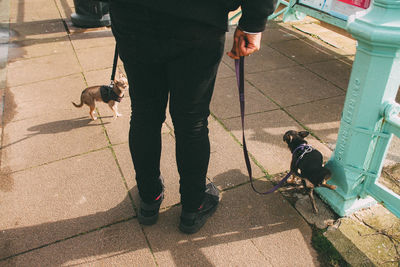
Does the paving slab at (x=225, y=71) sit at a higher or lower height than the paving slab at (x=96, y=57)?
lower

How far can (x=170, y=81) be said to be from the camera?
1764 millimetres

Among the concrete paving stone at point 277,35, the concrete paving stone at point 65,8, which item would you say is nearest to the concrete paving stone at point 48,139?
the concrete paving stone at point 277,35

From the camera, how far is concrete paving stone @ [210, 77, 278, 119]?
3.79 m

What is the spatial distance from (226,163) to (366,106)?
127 centimetres

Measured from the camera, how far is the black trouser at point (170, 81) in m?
1.57

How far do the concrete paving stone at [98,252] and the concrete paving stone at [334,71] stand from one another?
332cm

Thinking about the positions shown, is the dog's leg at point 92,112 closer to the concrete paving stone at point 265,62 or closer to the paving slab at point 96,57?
the paving slab at point 96,57

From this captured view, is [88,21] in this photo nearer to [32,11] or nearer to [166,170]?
[32,11]

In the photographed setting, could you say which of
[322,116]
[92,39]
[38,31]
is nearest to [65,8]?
[38,31]

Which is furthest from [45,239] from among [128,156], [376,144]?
[376,144]

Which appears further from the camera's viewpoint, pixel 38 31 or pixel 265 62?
pixel 38 31

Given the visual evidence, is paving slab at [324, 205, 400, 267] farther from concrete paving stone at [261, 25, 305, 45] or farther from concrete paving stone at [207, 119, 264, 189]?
concrete paving stone at [261, 25, 305, 45]

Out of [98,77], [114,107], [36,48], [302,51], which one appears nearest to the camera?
[114,107]

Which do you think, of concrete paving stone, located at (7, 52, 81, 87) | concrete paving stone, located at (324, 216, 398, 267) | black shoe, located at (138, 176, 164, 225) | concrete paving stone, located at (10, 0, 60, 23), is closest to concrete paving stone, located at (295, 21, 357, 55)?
concrete paving stone, located at (324, 216, 398, 267)
